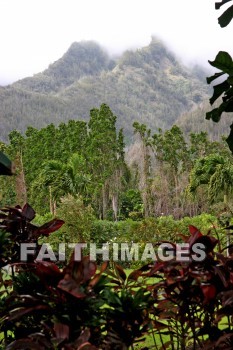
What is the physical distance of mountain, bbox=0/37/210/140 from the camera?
12012 centimetres

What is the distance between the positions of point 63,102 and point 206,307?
5100 inches

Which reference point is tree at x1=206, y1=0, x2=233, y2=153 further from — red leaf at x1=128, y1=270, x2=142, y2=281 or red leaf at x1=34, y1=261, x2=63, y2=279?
red leaf at x1=34, y1=261, x2=63, y2=279

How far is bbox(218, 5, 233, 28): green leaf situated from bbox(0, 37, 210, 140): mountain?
111 metres

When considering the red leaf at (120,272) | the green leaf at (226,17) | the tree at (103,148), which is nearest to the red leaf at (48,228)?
the red leaf at (120,272)

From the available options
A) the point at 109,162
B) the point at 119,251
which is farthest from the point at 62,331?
the point at 109,162

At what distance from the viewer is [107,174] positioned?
3431cm

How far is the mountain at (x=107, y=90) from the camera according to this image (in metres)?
120

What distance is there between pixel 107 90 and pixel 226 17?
144m

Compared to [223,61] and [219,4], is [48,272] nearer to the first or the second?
[223,61]

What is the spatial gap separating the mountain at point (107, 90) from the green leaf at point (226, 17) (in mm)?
111305

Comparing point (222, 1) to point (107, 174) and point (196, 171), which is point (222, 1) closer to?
point (196, 171)

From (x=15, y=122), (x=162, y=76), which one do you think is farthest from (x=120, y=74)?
(x=15, y=122)

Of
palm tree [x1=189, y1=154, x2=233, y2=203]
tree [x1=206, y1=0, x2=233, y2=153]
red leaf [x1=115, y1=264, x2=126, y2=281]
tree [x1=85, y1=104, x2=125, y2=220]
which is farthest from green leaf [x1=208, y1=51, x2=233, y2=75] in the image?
tree [x1=85, y1=104, x2=125, y2=220]

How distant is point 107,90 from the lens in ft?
472
